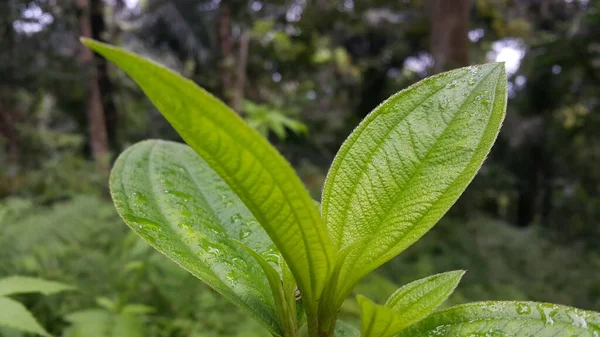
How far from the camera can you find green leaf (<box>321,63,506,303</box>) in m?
0.41

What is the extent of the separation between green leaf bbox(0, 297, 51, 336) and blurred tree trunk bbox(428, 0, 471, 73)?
295 cm

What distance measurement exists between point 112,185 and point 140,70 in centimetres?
24

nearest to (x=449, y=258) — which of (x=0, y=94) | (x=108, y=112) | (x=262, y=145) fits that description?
(x=108, y=112)

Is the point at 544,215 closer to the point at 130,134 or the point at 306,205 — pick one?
the point at 130,134

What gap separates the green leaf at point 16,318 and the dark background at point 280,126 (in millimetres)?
283

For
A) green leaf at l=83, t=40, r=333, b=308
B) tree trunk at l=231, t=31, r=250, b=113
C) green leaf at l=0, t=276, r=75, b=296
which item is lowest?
green leaf at l=0, t=276, r=75, b=296

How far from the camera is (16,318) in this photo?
0.76 metres

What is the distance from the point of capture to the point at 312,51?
5.92m

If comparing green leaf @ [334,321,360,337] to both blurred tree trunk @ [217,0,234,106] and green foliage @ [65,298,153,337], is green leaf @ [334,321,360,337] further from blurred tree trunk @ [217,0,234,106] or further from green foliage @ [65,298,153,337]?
blurred tree trunk @ [217,0,234,106]

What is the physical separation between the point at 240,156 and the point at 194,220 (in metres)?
0.22

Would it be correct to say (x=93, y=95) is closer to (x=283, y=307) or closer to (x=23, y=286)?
(x=23, y=286)

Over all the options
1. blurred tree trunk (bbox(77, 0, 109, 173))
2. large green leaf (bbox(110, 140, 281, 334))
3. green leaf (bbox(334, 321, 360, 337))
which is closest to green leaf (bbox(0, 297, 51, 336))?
large green leaf (bbox(110, 140, 281, 334))

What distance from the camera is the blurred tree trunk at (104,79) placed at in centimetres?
403

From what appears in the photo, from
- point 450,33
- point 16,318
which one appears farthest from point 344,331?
point 450,33
